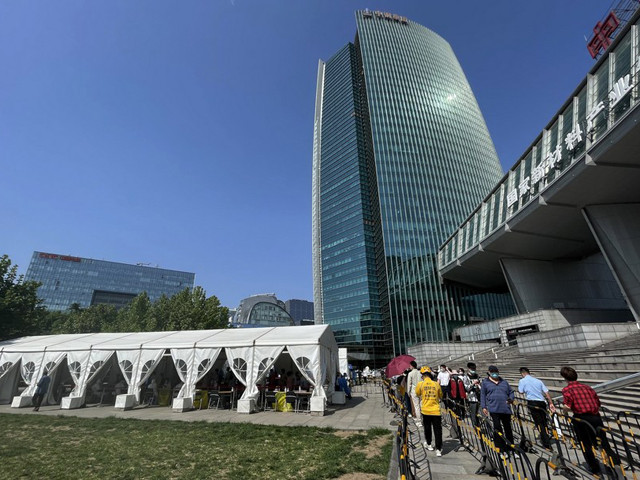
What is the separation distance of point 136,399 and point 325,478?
14.5m

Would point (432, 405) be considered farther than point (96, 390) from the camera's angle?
No

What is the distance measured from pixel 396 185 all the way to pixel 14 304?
224 feet

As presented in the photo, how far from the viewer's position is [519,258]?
129 feet

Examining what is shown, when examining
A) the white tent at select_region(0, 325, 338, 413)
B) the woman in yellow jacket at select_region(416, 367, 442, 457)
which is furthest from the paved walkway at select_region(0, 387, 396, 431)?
the woman in yellow jacket at select_region(416, 367, 442, 457)

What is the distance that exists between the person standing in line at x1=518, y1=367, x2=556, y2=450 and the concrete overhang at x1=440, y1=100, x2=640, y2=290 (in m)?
20.5

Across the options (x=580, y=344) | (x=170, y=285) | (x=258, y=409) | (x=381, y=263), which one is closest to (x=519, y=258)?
(x=580, y=344)

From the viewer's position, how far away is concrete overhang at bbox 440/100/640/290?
20141 millimetres

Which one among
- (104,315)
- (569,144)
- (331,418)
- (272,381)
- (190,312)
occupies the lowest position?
(331,418)

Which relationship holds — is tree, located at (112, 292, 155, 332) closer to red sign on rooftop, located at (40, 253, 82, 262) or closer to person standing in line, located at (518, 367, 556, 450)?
person standing in line, located at (518, 367, 556, 450)

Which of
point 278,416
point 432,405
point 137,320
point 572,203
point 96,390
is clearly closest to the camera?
point 432,405

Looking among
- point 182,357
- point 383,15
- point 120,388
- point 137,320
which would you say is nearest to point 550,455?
point 182,357

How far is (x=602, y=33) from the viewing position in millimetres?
36500

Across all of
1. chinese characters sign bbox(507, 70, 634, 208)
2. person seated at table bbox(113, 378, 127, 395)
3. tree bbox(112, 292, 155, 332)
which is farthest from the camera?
tree bbox(112, 292, 155, 332)

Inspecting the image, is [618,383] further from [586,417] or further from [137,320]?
[137,320]
